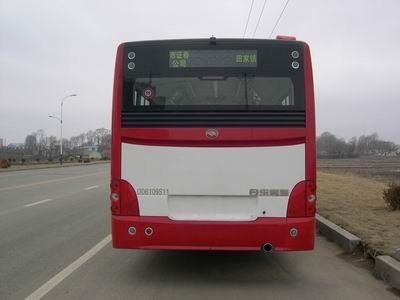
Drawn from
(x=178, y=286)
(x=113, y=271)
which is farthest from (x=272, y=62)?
(x=113, y=271)

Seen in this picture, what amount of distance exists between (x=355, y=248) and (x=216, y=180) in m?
3.11

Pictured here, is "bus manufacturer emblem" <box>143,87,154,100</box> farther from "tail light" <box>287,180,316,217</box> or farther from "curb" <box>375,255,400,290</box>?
"curb" <box>375,255,400,290</box>

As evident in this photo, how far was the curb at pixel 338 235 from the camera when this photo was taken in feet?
27.5

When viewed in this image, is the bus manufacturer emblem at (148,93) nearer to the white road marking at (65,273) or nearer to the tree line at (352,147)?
the white road marking at (65,273)

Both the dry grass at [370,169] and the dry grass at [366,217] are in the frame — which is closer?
the dry grass at [366,217]

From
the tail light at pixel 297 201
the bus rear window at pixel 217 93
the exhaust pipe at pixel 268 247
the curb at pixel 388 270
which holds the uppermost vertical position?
the bus rear window at pixel 217 93

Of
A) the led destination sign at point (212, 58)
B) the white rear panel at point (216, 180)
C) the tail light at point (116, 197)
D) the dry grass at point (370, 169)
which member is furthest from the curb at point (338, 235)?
the dry grass at point (370, 169)

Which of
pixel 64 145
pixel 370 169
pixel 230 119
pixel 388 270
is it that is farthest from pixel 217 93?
pixel 64 145

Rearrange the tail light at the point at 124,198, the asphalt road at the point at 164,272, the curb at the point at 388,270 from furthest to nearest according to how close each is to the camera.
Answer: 1. the tail light at the point at 124,198
2. the curb at the point at 388,270
3. the asphalt road at the point at 164,272

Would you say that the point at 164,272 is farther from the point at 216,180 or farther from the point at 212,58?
the point at 212,58

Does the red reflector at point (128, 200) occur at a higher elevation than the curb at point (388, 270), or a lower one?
higher

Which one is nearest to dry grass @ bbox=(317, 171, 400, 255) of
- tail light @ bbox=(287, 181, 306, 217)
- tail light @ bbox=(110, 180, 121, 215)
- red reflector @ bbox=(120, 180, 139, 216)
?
tail light @ bbox=(287, 181, 306, 217)

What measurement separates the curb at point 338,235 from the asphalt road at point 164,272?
17cm

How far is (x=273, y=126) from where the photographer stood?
256 inches
